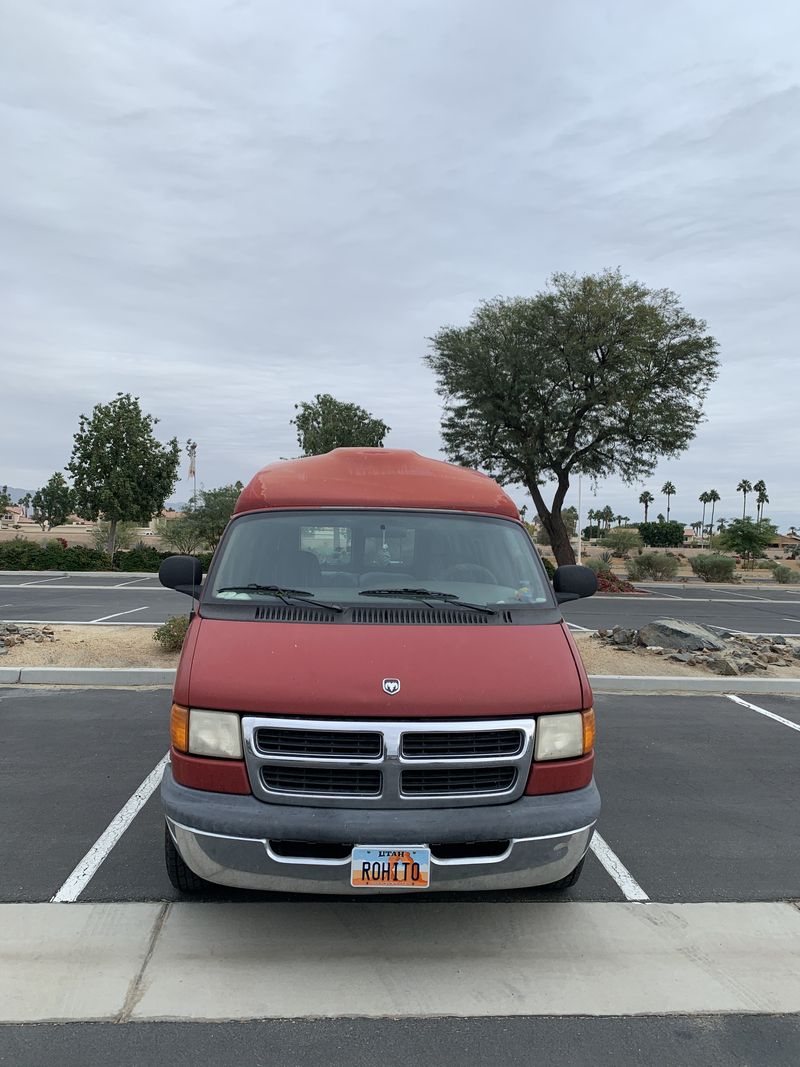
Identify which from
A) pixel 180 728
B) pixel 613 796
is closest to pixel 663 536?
pixel 613 796

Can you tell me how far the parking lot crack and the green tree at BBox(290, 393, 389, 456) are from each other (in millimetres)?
38331

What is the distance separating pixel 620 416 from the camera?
26406 millimetres

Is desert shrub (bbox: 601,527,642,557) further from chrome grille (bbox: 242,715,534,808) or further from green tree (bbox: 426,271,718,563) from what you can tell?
chrome grille (bbox: 242,715,534,808)

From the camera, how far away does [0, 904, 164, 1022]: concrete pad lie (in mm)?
2961

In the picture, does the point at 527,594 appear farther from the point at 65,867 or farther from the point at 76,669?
the point at 76,669

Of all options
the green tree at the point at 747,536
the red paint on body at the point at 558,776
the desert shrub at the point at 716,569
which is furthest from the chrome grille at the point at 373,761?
the green tree at the point at 747,536

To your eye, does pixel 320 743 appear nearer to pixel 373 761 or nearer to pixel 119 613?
pixel 373 761

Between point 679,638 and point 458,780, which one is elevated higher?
point 458,780

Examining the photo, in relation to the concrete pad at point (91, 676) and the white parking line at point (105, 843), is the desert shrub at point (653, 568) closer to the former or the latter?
the concrete pad at point (91, 676)

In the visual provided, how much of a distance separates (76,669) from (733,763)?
677 centimetres

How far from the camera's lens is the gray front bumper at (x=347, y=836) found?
9.89 ft

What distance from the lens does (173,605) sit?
1798cm

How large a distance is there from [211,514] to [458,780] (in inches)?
1474

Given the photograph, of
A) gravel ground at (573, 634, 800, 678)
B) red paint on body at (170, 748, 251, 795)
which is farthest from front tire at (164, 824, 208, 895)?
gravel ground at (573, 634, 800, 678)
